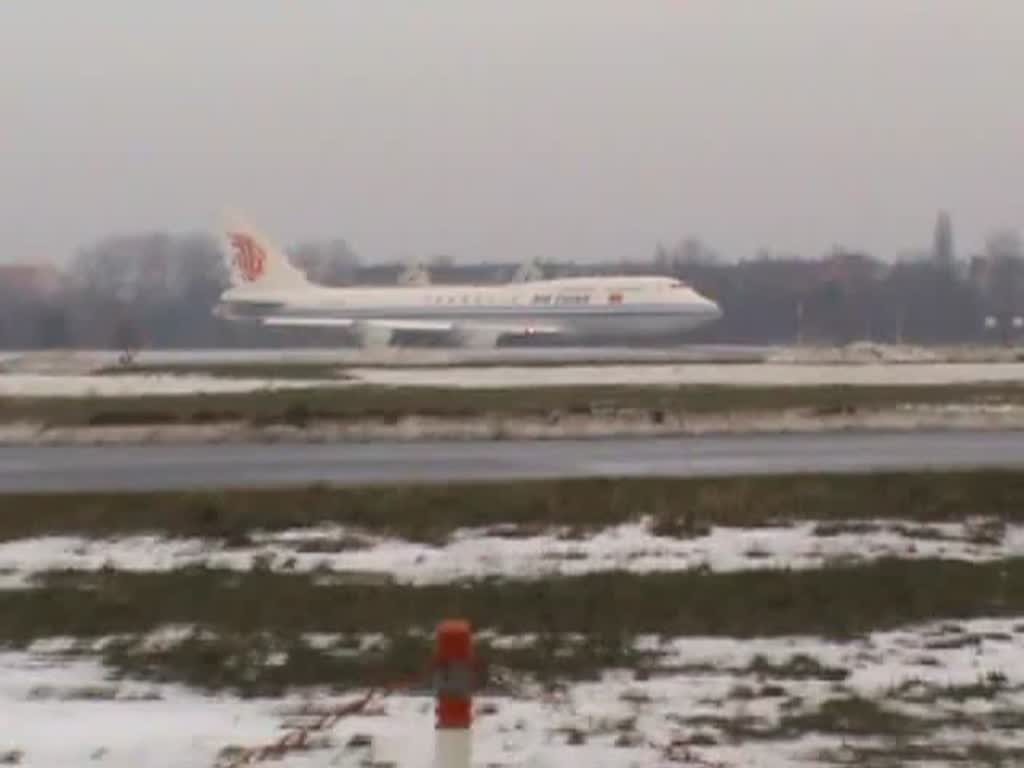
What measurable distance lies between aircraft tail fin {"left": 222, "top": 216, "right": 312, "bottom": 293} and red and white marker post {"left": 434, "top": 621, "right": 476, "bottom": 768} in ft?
319

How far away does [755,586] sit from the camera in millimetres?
14117

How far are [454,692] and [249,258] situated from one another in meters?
97.9

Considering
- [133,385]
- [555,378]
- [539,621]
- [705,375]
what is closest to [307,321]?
[705,375]

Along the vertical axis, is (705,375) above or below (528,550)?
below

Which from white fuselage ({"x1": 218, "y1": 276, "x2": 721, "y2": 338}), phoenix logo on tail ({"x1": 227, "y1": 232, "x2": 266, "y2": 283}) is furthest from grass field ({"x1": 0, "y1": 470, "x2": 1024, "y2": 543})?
phoenix logo on tail ({"x1": 227, "y1": 232, "x2": 266, "y2": 283})

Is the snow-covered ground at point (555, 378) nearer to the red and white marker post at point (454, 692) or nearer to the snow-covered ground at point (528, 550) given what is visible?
the snow-covered ground at point (528, 550)

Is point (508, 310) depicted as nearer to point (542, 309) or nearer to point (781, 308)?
point (542, 309)

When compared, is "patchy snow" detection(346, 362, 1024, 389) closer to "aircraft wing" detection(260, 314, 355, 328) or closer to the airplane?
the airplane

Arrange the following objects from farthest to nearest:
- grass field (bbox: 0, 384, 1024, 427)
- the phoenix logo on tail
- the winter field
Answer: the phoenix logo on tail
grass field (bbox: 0, 384, 1024, 427)
the winter field

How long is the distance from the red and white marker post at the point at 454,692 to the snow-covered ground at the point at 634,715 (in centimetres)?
226

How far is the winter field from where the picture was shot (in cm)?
948

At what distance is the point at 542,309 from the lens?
315 ft

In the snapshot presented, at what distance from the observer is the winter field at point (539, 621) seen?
9.48 metres

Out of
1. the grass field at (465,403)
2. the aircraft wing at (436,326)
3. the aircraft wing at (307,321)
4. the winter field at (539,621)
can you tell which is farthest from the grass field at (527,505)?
the aircraft wing at (307,321)
